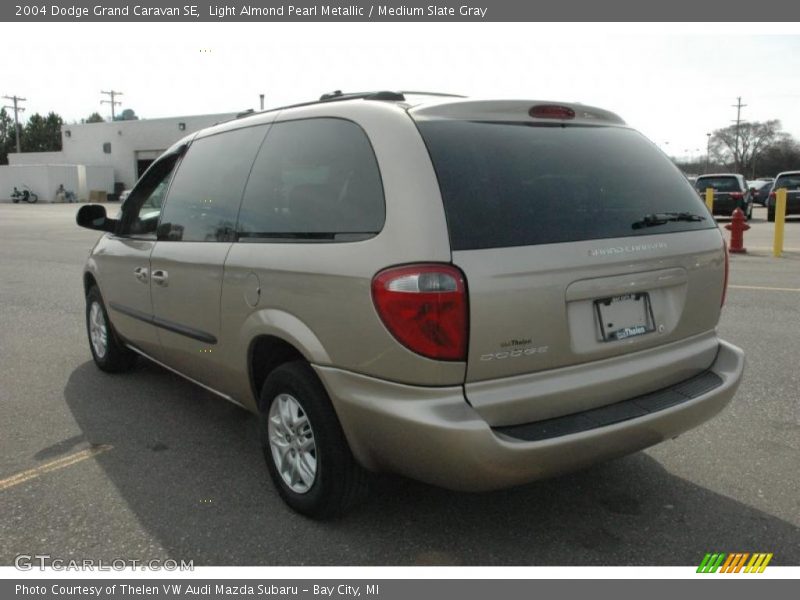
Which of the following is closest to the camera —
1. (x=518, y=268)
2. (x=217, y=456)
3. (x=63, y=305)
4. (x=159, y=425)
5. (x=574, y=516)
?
(x=518, y=268)

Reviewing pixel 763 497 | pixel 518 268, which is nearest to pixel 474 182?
pixel 518 268

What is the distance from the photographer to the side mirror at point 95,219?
16.9ft

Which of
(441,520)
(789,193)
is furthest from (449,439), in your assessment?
(789,193)

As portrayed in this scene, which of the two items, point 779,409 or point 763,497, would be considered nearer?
point 763,497

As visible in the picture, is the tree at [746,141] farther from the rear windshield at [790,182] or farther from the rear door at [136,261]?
the rear door at [136,261]

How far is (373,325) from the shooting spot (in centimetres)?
265

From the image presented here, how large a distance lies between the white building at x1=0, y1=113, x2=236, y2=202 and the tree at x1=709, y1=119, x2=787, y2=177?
80161mm

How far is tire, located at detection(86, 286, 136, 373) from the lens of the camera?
532cm

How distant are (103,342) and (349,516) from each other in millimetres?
3153

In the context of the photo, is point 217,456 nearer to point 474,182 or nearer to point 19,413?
point 19,413

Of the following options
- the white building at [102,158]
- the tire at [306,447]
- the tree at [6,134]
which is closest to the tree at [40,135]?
the tree at [6,134]

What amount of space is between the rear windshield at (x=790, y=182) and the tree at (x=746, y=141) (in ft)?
281

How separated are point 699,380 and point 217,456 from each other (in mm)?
2510
